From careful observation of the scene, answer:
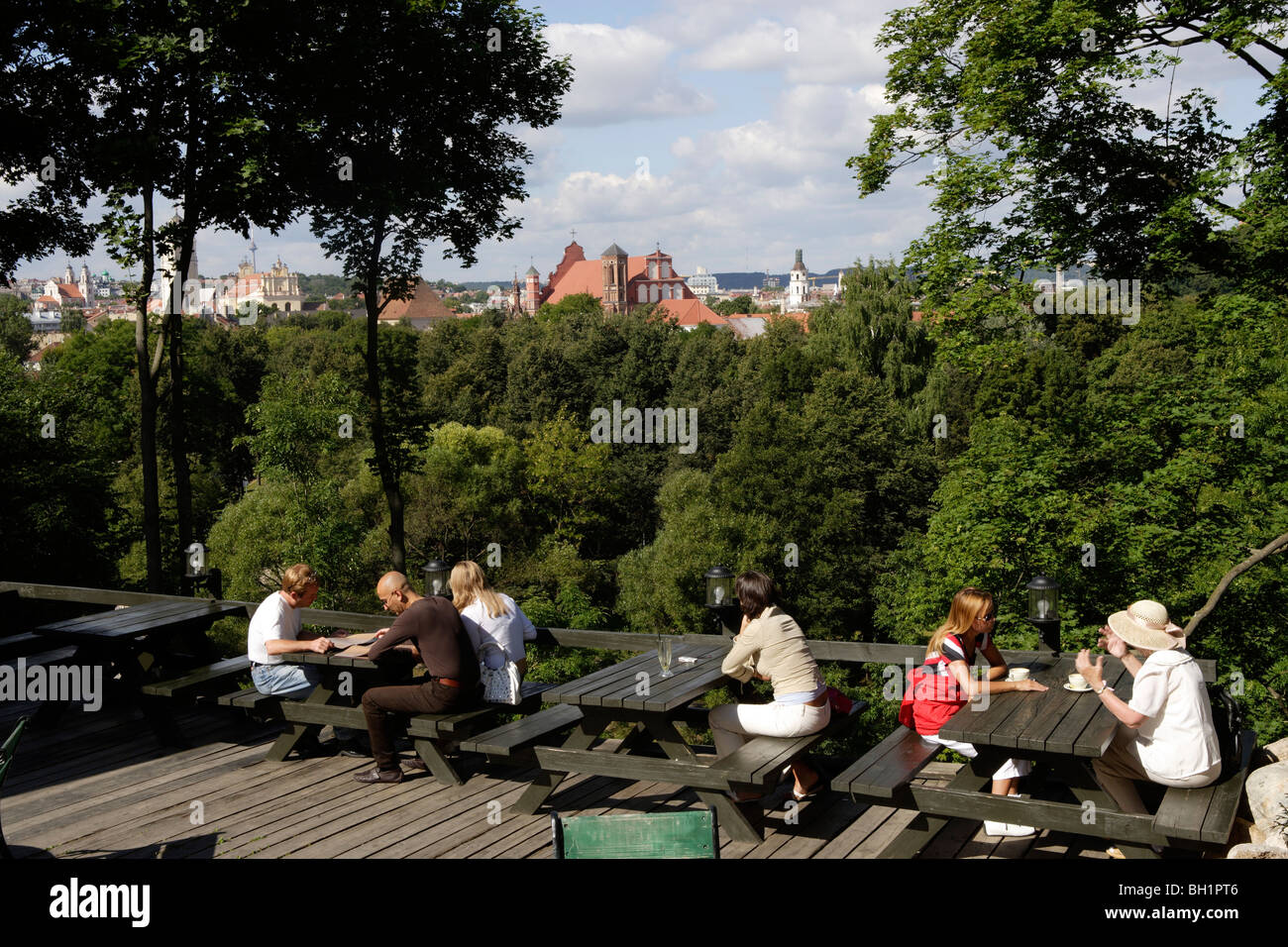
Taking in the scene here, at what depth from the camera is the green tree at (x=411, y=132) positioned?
17078 millimetres

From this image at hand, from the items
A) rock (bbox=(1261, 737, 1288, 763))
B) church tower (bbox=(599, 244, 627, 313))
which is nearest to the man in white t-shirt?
rock (bbox=(1261, 737, 1288, 763))

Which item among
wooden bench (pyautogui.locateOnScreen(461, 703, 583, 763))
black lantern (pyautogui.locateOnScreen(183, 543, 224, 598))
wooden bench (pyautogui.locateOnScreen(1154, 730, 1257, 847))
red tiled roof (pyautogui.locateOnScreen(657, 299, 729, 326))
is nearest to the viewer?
wooden bench (pyautogui.locateOnScreen(1154, 730, 1257, 847))

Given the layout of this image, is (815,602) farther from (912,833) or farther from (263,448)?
(912,833)

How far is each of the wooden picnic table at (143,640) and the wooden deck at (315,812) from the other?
401 mm

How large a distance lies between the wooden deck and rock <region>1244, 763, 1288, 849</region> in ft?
2.70

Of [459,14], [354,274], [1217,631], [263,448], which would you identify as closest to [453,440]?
[263,448]

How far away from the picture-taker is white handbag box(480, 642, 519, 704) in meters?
6.16

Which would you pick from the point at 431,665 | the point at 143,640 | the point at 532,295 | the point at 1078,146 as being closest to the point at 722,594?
the point at 431,665

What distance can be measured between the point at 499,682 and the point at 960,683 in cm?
261

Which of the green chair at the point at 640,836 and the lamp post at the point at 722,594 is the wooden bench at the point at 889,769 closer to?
the green chair at the point at 640,836

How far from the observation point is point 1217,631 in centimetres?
1647

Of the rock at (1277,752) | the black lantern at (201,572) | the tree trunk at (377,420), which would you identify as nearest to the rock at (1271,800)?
the rock at (1277,752)

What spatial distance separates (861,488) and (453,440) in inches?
600

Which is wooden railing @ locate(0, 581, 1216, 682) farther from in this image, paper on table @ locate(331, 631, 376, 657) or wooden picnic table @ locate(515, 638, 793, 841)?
wooden picnic table @ locate(515, 638, 793, 841)
